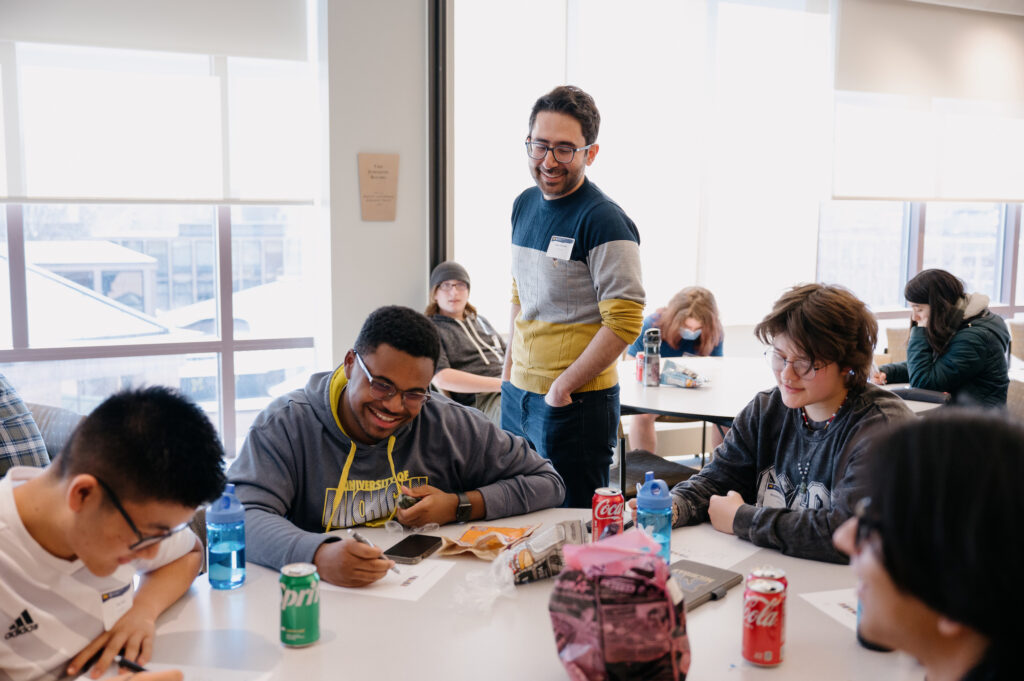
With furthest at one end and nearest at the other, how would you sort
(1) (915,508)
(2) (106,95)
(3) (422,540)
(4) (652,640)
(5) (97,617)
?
(2) (106,95) < (3) (422,540) < (5) (97,617) < (4) (652,640) < (1) (915,508)

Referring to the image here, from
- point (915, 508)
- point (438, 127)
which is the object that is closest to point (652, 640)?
point (915, 508)

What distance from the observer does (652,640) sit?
117cm

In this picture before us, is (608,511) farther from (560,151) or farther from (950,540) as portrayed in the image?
(560,151)

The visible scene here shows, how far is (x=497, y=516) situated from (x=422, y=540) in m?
0.24

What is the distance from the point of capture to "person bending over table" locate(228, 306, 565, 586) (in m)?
1.91

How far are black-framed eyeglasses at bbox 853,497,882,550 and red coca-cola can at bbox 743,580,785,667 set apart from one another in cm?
42

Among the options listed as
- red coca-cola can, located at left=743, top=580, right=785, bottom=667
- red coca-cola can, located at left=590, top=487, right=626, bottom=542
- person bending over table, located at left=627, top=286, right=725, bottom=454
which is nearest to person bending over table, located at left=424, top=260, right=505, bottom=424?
person bending over table, located at left=627, top=286, right=725, bottom=454

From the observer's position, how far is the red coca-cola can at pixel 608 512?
1802 mm

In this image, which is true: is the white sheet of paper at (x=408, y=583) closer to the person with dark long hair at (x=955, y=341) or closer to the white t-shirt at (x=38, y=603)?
the white t-shirt at (x=38, y=603)

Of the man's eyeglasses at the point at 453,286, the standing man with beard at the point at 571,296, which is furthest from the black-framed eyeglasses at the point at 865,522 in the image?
the man's eyeglasses at the point at 453,286

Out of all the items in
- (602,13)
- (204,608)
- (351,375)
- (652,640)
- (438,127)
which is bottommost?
(204,608)

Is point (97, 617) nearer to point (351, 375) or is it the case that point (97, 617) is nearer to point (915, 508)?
point (351, 375)

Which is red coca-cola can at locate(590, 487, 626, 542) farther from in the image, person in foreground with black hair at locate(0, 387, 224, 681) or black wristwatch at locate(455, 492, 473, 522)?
person in foreground with black hair at locate(0, 387, 224, 681)

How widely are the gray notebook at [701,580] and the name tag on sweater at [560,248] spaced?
1116mm
